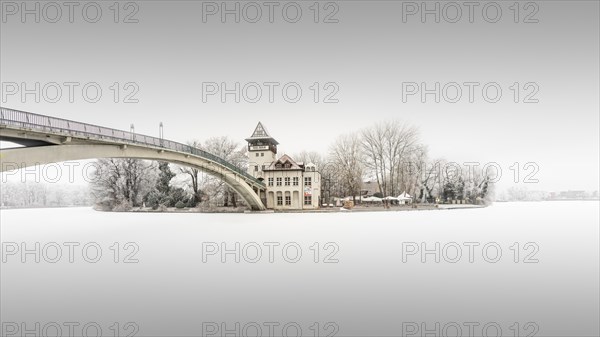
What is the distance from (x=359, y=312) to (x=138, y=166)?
5088 centimetres

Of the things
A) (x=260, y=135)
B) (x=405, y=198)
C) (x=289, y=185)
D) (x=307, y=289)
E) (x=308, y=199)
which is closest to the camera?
(x=307, y=289)

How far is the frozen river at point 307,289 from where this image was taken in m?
5.29

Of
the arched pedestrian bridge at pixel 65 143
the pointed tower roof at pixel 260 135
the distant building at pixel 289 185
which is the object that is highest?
the pointed tower roof at pixel 260 135

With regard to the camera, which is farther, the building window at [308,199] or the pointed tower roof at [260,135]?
the pointed tower roof at [260,135]

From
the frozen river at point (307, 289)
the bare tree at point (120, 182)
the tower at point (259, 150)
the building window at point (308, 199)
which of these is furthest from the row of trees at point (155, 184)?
the frozen river at point (307, 289)

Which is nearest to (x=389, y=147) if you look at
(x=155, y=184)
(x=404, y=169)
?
(x=404, y=169)

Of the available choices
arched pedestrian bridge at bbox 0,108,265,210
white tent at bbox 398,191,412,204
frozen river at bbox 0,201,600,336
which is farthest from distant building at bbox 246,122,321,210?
frozen river at bbox 0,201,600,336

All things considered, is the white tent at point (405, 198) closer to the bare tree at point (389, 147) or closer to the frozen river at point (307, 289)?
the bare tree at point (389, 147)

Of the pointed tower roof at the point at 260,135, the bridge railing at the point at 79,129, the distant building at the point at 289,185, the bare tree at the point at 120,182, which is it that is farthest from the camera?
the bare tree at the point at 120,182

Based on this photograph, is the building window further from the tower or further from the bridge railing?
the bridge railing

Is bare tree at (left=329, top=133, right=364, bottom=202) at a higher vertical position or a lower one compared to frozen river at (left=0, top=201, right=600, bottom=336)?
higher

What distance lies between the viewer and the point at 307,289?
7262 mm

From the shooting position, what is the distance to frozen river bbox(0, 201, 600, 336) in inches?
208

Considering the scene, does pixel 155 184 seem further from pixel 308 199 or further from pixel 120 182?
pixel 308 199
